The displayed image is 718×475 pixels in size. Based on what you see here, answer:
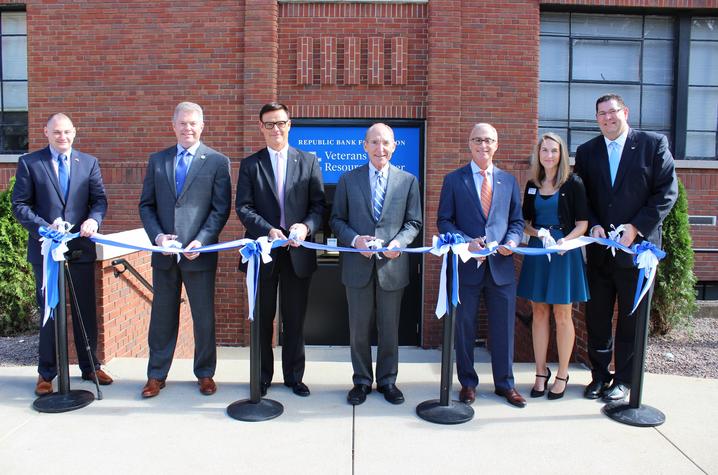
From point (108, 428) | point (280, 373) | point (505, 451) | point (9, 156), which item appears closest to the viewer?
point (505, 451)

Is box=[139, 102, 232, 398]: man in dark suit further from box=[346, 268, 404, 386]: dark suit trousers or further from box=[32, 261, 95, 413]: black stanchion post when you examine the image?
box=[346, 268, 404, 386]: dark suit trousers

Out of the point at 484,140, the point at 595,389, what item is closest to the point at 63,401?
the point at 484,140

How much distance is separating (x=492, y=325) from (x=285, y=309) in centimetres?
157

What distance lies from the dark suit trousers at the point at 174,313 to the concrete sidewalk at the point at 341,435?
0.96 feet

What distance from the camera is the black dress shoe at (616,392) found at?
4.34 metres

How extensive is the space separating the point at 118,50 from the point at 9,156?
216 cm

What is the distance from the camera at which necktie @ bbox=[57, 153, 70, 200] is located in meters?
4.47

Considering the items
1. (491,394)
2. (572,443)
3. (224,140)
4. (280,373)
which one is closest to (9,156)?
(224,140)

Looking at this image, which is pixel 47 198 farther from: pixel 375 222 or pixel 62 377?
pixel 375 222

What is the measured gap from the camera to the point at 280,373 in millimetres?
5195

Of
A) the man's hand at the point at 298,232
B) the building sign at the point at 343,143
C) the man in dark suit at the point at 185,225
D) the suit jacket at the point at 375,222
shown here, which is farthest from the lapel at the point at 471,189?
the building sign at the point at 343,143

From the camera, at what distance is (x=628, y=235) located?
4.17m

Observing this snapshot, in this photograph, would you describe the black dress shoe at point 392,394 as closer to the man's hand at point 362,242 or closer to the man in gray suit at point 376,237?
the man in gray suit at point 376,237

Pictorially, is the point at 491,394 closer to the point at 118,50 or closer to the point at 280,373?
the point at 280,373
